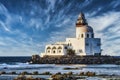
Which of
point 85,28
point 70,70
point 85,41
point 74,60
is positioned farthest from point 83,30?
point 70,70

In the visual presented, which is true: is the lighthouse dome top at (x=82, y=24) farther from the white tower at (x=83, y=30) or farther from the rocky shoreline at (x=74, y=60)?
the rocky shoreline at (x=74, y=60)

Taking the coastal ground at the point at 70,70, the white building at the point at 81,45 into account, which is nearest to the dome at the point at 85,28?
the white building at the point at 81,45

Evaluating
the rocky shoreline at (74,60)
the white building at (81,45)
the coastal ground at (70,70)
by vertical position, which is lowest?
the coastal ground at (70,70)

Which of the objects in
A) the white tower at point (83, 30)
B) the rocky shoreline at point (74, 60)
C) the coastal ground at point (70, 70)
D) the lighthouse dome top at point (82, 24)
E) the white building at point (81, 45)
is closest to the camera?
the coastal ground at point (70, 70)

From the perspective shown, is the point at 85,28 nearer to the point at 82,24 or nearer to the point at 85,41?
the point at 82,24

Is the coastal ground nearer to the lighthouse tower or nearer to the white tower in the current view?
the lighthouse tower

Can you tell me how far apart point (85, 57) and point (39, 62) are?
12244 mm

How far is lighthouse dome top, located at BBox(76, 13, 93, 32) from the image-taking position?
14825 centimetres

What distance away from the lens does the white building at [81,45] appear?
143500mm

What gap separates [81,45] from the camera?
143m

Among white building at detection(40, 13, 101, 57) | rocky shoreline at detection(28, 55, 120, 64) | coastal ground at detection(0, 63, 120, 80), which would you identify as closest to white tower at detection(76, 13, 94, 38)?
white building at detection(40, 13, 101, 57)

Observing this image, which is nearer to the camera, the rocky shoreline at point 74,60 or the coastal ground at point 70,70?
the coastal ground at point 70,70

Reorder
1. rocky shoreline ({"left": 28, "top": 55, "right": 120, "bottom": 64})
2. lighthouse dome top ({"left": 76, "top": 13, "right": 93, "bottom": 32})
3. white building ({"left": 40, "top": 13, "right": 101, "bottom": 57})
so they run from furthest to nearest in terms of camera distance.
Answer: lighthouse dome top ({"left": 76, "top": 13, "right": 93, "bottom": 32})
white building ({"left": 40, "top": 13, "right": 101, "bottom": 57})
rocky shoreline ({"left": 28, "top": 55, "right": 120, "bottom": 64})

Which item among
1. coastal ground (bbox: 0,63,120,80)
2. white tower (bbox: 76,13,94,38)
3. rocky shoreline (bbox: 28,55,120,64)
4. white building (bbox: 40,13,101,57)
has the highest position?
white tower (bbox: 76,13,94,38)
